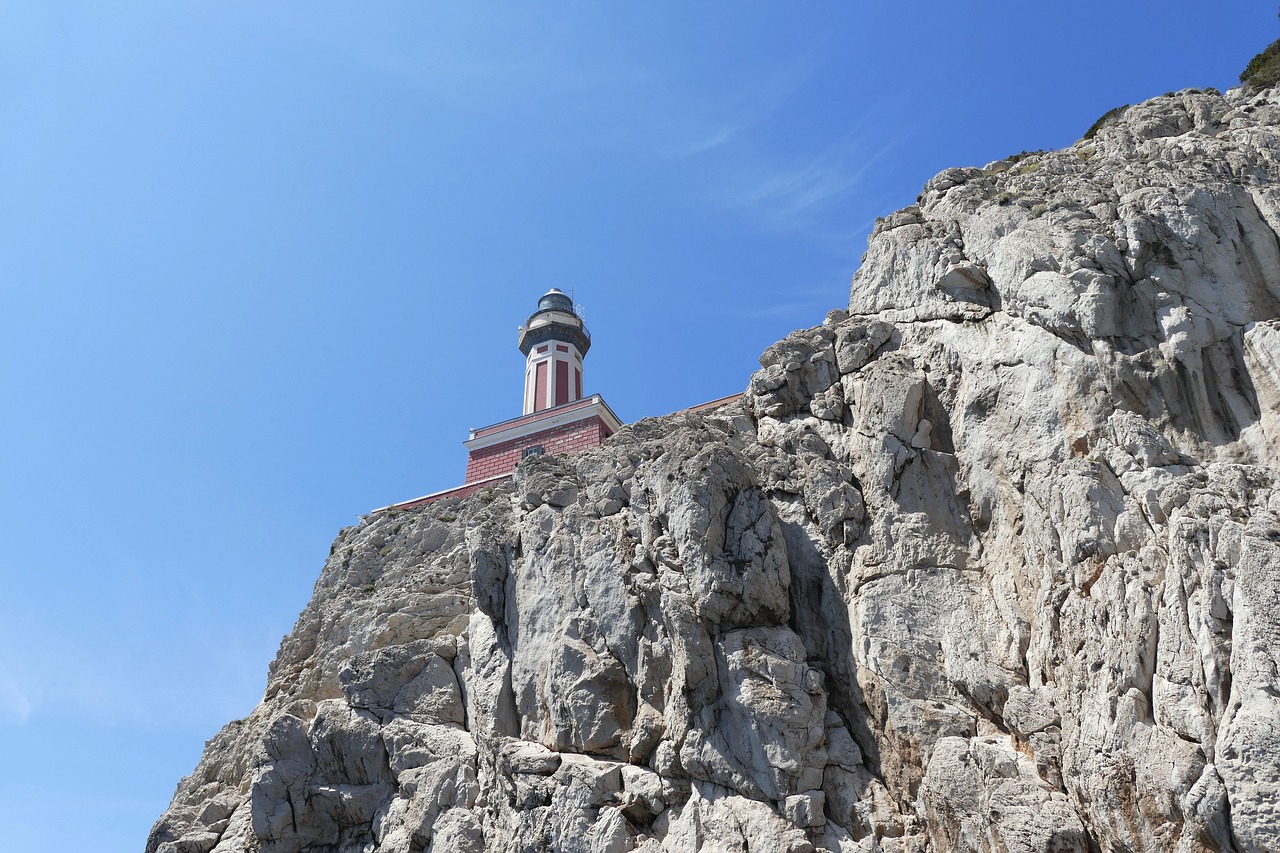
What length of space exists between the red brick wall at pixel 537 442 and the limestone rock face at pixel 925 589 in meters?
15.6

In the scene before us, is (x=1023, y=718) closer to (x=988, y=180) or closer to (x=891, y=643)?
(x=891, y=643)

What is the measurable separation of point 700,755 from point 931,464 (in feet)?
28.1

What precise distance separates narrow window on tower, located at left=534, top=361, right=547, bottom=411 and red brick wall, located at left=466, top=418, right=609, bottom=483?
7.70 metres

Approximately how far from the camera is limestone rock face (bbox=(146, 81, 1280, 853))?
20.0 metres

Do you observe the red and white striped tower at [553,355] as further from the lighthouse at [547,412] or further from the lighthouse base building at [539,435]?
the lighthouse base building at [539,435]

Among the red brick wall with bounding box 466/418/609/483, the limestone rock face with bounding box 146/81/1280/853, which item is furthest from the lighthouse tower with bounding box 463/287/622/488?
the limestone rock face with bounding box 146/81/1280/853

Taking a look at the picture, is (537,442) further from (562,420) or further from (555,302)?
(555,302)

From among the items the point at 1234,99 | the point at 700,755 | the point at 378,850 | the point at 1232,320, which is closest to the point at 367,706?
the point at 378,850

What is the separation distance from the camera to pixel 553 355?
61.2 meters

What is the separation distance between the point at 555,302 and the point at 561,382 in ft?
28.0

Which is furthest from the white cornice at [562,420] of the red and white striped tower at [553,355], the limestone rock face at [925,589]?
the limestone rock face at [925,589]

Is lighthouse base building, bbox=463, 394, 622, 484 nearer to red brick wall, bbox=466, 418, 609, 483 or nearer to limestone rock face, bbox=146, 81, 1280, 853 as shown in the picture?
red brick wall, bbox=466, 418, 609, 483

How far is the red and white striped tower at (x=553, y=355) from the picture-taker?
59.2 metres

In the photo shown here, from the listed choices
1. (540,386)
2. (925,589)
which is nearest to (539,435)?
(540,386)
